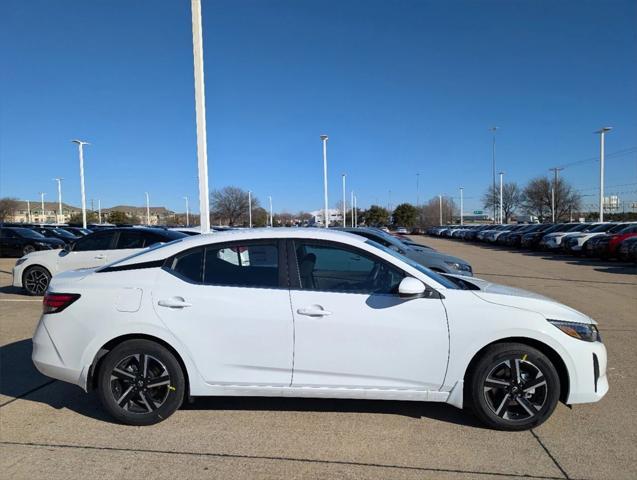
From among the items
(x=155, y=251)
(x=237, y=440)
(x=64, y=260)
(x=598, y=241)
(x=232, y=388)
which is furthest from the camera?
(x=598, y=241)

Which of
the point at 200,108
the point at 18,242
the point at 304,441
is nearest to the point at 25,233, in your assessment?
the point at 18,242

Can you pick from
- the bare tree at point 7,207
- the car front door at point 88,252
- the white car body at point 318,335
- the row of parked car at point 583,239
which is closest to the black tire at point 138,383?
the white car body at point 318,335

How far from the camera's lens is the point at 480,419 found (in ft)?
12.5

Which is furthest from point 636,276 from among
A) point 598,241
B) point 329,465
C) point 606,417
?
point 329,465

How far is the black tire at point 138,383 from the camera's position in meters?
3.85

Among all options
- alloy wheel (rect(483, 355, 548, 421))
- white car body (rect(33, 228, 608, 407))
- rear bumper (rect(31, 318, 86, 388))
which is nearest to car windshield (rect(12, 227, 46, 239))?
rear bumper (rect(31, 318, 86, 388))

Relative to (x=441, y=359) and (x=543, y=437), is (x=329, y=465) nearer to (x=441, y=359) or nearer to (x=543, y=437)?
(x=441, y=359)

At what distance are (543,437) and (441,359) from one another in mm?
986

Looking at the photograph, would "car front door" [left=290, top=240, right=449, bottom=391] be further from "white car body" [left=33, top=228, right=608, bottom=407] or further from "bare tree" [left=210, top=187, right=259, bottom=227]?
"bare tree" [left=210, top=187, right=259, bottom=227]

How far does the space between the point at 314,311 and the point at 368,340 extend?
482 mm

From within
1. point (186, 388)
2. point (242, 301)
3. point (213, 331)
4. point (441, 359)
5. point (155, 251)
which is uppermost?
point (155, 251)

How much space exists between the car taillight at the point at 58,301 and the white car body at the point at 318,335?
0.06 metres

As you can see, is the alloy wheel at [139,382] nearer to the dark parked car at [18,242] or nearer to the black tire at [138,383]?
the black tire at [138,383]

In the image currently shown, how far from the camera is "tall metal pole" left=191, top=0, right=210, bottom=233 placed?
9.95 meters
